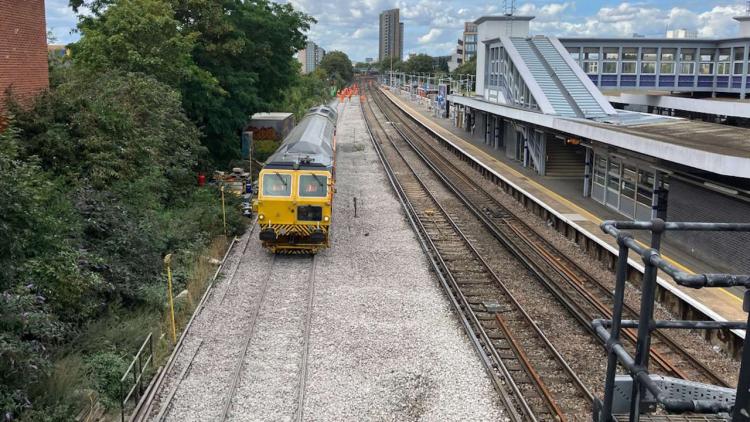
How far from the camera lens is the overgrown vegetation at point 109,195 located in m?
9.45

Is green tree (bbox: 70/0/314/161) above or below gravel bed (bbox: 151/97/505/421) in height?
above

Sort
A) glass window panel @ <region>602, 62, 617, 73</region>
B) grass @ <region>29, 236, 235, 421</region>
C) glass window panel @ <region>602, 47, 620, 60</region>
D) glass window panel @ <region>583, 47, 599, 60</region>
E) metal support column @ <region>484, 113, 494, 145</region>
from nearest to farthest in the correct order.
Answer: grass @ <region>29, 236, 235, 421</region> → glass window panel @ <region>602, 47, 620, 60</region> → glass window panel @ <region>602, 62, 617, 73</region> → glass window panel @ <region>583, 47, 599, 60</region> → metal support column @ <region>484, 113, 494, 145</region>

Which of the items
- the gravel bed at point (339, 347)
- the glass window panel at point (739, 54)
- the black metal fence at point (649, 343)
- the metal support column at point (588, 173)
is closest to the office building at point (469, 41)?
the glass window panel at point (739, 54)

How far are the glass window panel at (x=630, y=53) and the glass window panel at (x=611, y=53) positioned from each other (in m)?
0.32

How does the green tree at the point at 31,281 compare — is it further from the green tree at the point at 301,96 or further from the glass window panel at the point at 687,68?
the glass window panel at the point at 687,68

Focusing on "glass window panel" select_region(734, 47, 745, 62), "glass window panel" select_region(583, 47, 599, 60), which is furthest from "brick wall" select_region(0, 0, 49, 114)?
"glass window panel" select_region(734, 47, 745, 62)

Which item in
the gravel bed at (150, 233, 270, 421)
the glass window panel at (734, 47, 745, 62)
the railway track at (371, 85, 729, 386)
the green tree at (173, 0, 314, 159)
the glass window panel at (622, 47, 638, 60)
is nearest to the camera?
the gravel bed at (150, 233, 270, 421)

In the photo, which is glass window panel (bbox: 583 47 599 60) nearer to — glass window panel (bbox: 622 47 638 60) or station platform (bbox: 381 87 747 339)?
glass window panel (bbox: 622 47 638 60)

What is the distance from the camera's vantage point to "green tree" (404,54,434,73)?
518 ft

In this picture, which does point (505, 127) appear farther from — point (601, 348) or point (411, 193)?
point (601, 348)

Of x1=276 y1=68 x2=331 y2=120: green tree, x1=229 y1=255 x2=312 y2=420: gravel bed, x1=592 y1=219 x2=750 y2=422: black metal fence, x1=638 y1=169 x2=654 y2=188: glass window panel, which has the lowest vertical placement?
x1=229 y1=255 x2=312 y2=420: gravel bed

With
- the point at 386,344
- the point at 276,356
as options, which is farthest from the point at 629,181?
the point at 276,356

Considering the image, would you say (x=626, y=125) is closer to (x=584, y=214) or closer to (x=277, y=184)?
(x=584, y=214)

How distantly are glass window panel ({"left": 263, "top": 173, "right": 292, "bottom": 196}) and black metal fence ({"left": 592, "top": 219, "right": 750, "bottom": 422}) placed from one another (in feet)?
44.4
